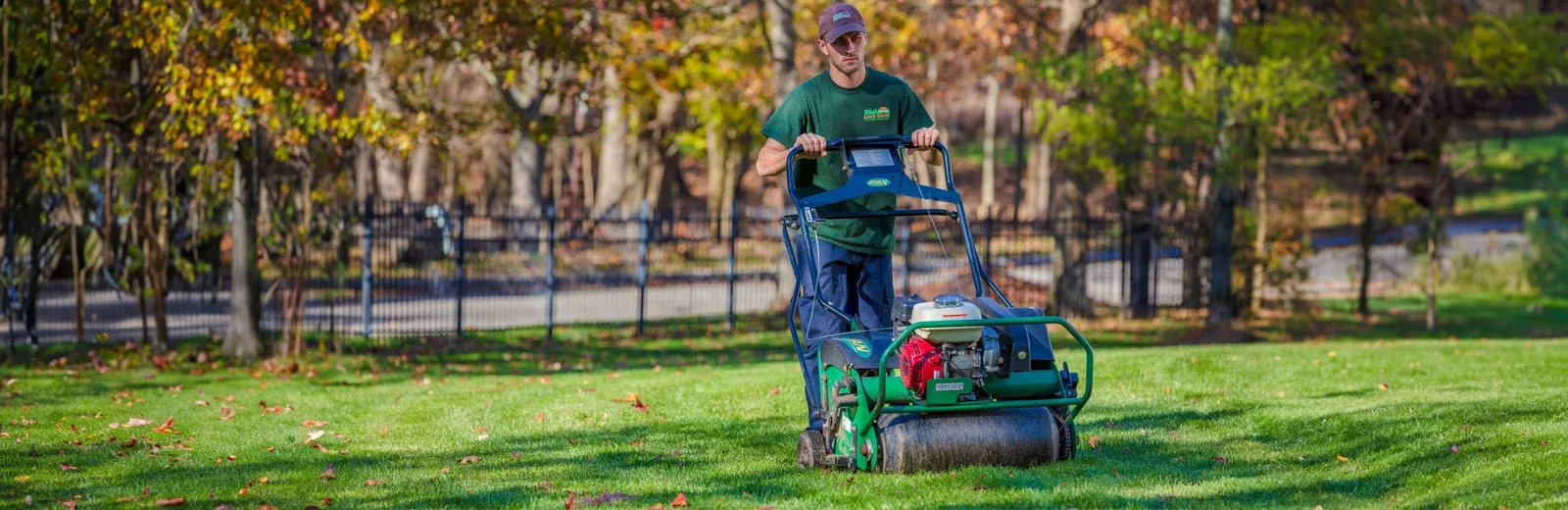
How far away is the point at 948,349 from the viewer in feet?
19.7

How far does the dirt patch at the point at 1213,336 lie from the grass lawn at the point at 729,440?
5.36m

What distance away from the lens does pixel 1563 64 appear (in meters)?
21.3

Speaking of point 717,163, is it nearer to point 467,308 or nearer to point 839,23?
point 467,308

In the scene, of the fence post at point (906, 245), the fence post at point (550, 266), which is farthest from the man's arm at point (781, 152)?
the fence post at point (906, 245)

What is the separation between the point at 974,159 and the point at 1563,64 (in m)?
44.1

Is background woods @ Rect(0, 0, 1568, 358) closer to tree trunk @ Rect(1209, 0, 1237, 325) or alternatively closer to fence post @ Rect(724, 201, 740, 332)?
tree trunk @ Rect(1209, 0, 1237, 325)

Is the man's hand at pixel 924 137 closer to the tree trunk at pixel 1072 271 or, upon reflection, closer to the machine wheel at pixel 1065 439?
the machine wheel at pixel 1065 439

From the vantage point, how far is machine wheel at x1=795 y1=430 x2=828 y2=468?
672 cm

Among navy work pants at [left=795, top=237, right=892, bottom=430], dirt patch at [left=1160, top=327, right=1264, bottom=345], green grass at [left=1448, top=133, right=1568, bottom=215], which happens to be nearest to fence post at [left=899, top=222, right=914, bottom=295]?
dirt patch at [left=1160, top=327, right=1264, bottom=345]

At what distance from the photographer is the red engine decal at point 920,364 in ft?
19.6

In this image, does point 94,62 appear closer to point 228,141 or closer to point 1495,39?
point 228,141

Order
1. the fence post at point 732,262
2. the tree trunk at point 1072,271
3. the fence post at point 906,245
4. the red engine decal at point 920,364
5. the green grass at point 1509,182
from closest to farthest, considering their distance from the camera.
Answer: the red engine decal at point 920,364, the fence post at point 732,262, the fence post at point 906,245, the tree trunk at point 1072,271, the green grass at point 1509,182

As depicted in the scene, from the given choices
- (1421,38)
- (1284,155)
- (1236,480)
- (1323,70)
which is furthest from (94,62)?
(1284,155)

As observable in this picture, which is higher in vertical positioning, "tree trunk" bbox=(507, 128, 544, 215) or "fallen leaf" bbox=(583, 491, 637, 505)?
"tree trunk" bbox=(507, 128, 544, 215)
